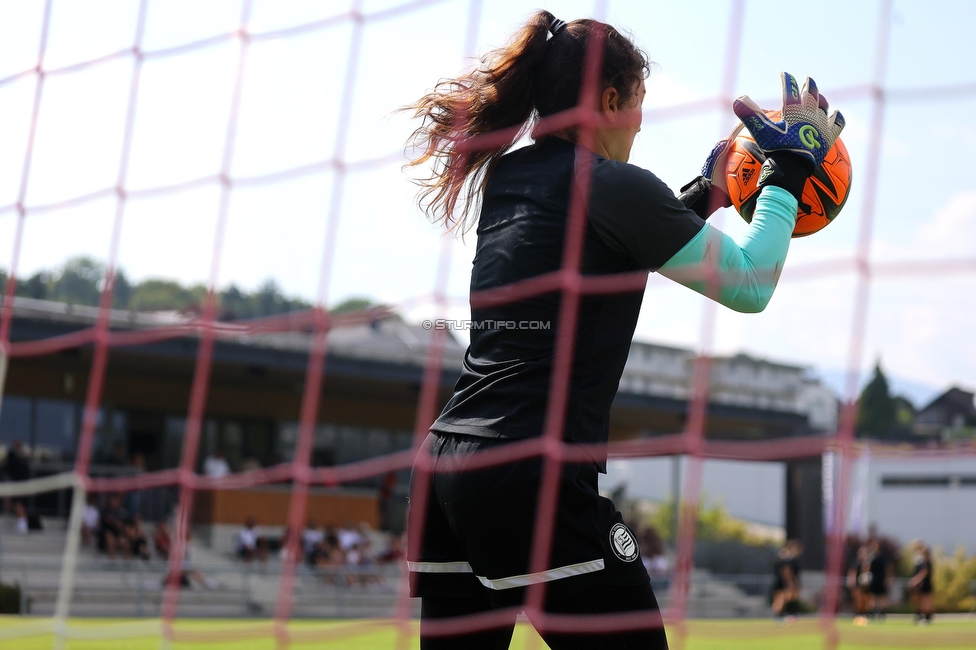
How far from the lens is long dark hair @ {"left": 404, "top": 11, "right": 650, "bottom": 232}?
1.92m

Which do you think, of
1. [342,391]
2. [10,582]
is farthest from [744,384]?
[10,582]

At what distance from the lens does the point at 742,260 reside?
5.62ft

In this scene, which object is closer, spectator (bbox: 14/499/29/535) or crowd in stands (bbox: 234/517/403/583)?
spectator (bbox: 14/499/29/535)

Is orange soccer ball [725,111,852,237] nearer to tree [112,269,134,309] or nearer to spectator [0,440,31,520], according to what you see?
tree [112,269,134,309]

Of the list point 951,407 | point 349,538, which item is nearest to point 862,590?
point 349,538

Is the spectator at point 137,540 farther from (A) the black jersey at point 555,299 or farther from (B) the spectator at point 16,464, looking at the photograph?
(A) the black jersey at point 555,299

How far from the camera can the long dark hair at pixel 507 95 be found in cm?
192

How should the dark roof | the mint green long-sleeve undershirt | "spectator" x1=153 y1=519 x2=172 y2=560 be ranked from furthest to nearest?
the dark roof
"spectator" x1=153 y1=519 x2=172 y2=560
the mint green long-sleeve undershirt

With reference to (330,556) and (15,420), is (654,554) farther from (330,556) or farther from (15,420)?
(15,420)

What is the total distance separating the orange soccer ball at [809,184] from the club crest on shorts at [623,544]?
73 cm

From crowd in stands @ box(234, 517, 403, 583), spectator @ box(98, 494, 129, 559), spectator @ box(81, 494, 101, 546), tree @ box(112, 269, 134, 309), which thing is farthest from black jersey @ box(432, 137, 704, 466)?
spectator @ box(81, 494, 101, 546)

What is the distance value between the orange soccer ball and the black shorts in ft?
2.37

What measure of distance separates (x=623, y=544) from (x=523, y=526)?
0.17m

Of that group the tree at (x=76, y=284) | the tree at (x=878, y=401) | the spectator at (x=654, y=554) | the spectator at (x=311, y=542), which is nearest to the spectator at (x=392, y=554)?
the spectator at (x=311, y=542)
